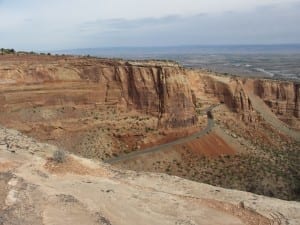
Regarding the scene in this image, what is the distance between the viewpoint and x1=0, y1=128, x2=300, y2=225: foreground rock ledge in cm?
1839

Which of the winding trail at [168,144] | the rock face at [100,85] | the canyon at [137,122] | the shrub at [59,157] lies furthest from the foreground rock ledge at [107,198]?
the rock face at [100,85]

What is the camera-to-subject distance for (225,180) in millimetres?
47562

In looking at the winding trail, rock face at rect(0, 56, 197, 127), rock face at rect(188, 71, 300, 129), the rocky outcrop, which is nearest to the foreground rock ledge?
the winding trail

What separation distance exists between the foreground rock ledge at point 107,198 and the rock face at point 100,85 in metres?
27.9

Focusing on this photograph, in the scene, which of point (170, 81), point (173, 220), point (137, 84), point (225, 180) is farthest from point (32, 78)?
point (173, 220)

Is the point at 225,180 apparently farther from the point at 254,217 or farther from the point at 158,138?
the point at 254,217

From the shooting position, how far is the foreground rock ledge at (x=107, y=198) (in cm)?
1839

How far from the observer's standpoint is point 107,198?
66.8 feet

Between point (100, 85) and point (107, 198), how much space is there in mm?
37683

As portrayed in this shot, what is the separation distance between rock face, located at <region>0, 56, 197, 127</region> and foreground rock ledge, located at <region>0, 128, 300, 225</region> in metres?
27.9

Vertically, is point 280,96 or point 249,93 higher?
point 249,93

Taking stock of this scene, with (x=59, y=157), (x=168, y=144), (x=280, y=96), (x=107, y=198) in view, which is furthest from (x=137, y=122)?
(x=107, y=198)

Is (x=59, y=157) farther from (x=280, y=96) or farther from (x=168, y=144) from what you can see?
(x=280, y=96)

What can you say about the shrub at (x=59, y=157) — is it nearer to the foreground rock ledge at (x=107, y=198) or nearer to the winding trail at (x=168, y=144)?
the foreground rock ledge at (x=107, y=198)
